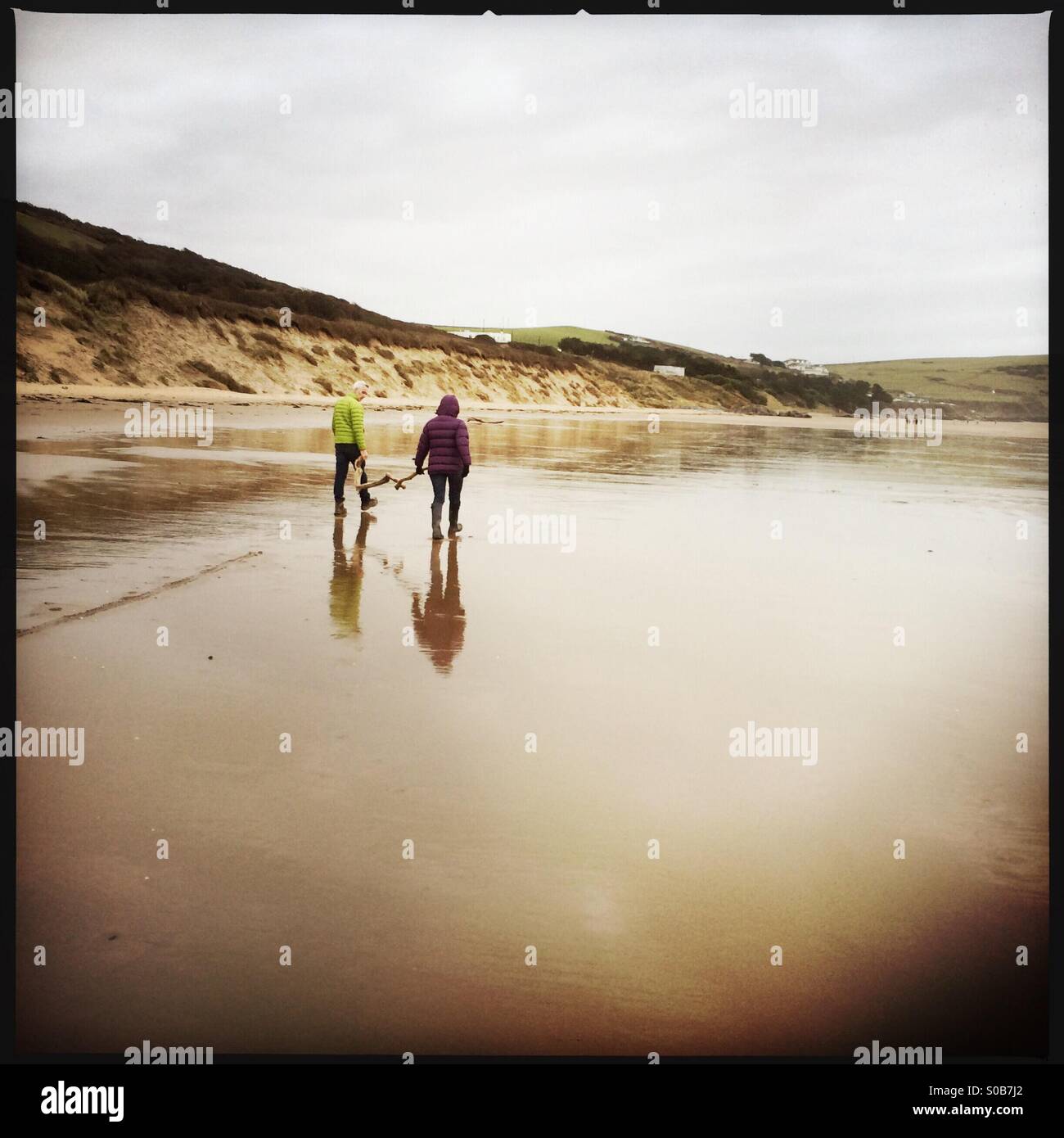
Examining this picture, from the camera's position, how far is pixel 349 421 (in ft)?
43.6

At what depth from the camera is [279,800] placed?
4617 millimetres

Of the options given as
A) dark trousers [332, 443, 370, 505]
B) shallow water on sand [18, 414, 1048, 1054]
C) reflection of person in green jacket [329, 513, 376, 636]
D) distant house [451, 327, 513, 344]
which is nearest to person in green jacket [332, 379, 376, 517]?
dark trousers [332, 443, 370, 505]

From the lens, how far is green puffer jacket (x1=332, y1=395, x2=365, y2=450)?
43.6 ft

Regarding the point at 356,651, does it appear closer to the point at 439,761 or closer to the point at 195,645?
the point at 195,645

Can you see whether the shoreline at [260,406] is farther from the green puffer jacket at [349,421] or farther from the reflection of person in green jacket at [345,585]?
the reflection of person in green jacket at [345,585]

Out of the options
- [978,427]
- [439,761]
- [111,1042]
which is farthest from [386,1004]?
[978,427]

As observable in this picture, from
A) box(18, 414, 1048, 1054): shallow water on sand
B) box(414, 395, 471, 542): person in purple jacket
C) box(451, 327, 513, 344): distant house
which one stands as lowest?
box(18, 414, 1048, 1054): shallow water on sand

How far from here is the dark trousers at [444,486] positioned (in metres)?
11.6

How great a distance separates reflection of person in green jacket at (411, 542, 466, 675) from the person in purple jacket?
1.66 m

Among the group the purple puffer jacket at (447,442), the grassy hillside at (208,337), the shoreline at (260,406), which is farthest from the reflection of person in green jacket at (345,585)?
the grassy hillside at (208,337)

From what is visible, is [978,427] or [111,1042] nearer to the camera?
[111,1042]

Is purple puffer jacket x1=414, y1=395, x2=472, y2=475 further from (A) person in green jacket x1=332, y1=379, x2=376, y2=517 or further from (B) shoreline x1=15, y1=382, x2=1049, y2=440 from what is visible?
(B) shoreline x1=15, y1=382, x2=1049, y2=440

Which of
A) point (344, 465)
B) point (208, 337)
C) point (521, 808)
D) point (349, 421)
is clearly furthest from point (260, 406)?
point (521, 808)
